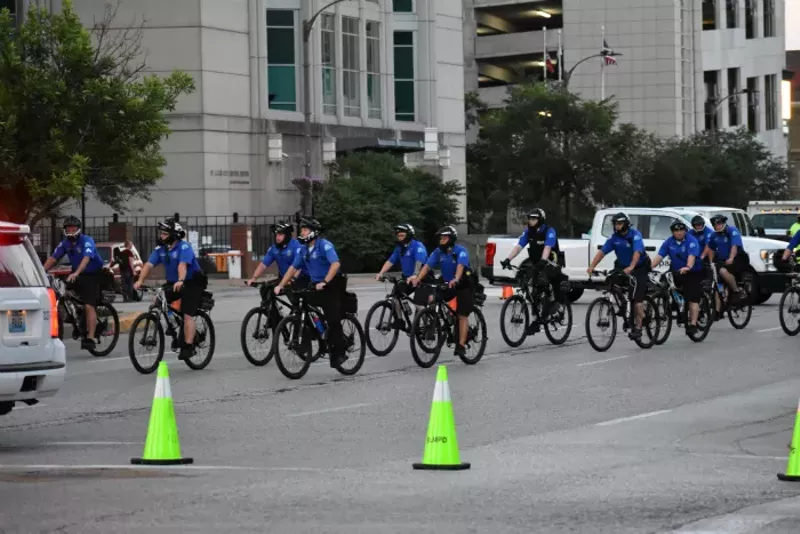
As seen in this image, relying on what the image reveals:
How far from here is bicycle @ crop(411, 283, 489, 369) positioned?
20.9 meters

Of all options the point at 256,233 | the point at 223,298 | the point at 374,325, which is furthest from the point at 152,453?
the point at 256,233

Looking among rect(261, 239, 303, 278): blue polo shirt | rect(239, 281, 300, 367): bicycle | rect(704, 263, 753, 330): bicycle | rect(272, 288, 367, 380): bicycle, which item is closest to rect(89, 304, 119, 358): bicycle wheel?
rect(239, 281, 300, 367): bicycle

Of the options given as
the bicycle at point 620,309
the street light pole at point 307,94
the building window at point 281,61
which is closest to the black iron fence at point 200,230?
the street light pole at point 307,94

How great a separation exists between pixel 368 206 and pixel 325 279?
3620 centimetres

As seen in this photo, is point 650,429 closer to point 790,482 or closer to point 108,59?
point 790,482

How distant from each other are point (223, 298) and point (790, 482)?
1229 inches

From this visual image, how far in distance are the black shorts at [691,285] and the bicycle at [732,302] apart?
186 centimetres

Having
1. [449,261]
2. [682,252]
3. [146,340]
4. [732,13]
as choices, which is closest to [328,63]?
[682,252]

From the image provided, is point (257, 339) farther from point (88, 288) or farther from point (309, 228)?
point (88, 288)

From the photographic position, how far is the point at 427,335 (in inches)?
829

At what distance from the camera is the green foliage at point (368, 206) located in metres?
55.7

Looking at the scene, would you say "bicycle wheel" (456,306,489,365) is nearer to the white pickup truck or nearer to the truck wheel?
the white pickup truck

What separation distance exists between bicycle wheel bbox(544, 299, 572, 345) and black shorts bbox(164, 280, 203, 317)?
5638 millimetres

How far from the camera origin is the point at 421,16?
229 feet
